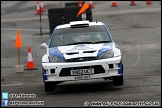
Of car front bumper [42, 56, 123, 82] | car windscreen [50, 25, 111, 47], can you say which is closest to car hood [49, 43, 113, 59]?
car front bumper [42, 56, 123, 82]

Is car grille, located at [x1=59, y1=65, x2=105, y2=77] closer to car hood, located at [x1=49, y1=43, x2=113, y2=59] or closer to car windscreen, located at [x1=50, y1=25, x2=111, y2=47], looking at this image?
car hood, located at [x1=49, y1=43, x2=113, y2=59]

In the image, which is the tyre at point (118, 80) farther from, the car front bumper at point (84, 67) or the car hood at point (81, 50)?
the car hood at point (81, 50)

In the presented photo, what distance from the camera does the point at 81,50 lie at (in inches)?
524

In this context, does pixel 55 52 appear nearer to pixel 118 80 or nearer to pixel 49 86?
pixel 49 86

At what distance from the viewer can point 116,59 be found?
43.1 ft

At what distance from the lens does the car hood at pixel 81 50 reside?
13128 millimetres

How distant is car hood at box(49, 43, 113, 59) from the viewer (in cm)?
1313

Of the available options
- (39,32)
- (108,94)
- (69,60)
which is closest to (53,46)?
(69,60)

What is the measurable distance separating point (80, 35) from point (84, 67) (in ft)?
5.61

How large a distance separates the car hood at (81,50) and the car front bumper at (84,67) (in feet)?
0.69

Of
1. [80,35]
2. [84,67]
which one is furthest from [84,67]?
[80,35]

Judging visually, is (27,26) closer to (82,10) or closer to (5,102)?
(82,10)

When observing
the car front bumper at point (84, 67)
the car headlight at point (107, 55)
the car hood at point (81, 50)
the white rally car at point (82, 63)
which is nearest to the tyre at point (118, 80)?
the white rally car at point (82, 63)

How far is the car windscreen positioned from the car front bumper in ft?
3.72
